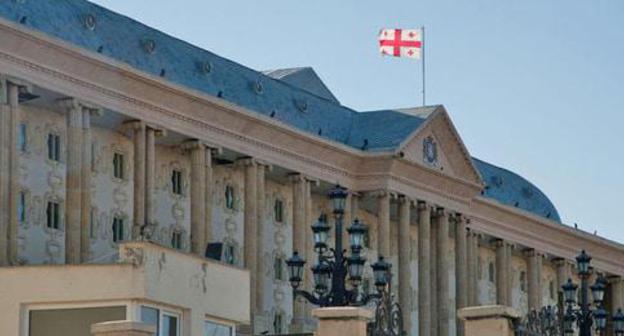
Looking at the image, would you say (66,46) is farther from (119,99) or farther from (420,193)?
(420,193)

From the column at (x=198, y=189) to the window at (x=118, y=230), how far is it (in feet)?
11.3

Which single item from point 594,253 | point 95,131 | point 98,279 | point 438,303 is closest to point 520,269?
point 594,253

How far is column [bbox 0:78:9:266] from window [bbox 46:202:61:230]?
4935 millimetres

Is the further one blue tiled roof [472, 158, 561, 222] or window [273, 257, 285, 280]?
blue tiled roof [472, 158, 561, 222]

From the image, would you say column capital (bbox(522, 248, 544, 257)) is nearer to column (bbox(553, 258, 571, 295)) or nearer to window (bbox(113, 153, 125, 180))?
column (bbox(553, 258, 571, 295))

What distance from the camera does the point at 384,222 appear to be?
286ft

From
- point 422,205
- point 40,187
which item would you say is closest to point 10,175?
point 40,187

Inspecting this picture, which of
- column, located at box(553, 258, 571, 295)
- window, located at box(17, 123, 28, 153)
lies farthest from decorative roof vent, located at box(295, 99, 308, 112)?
column, located at box(553, 258, 571, 295)

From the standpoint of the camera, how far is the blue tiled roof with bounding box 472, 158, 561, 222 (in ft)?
336

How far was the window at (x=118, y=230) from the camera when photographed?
71756mm

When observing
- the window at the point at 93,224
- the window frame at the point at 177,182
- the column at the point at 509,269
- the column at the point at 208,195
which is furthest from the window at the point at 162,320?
the column at the point at 509,269

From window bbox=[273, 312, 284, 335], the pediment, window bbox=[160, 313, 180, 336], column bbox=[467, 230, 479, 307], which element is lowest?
window bbox=[160, 313, 180, 336]

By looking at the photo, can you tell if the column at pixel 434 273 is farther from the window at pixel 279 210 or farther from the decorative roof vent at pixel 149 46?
the decorative roof vent at pixel 149 46

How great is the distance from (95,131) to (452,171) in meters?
25.2
